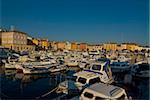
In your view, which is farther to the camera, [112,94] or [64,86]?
[64,86]

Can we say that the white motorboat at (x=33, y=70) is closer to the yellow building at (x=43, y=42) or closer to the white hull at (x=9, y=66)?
the white hull at (x=9, y=66)

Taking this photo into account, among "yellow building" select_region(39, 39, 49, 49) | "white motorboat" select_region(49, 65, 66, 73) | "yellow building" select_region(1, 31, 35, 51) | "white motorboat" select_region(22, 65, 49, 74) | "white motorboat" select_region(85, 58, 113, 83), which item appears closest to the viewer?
"white motorboat" select_region(85, 58, 113, 83)

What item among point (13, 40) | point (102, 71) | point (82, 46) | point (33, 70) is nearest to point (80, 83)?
point (102, 71)

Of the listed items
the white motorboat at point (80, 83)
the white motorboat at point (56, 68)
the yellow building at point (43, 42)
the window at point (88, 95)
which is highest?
the yellow building at point (43, 42)

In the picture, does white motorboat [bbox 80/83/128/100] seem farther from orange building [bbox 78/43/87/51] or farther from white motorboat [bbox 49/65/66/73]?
orange building [bbox 78/43/87/51]

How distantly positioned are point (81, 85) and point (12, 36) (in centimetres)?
7612

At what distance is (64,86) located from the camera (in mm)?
15320

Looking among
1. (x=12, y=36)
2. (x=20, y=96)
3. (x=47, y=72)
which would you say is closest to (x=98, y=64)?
(x=20, y=96)

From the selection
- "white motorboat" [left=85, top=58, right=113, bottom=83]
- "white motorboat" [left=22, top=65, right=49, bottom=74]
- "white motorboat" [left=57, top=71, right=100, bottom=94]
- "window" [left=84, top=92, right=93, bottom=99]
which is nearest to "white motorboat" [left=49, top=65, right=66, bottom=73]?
"white motorboat" [left=22, top=65, right=49, bottom=74]

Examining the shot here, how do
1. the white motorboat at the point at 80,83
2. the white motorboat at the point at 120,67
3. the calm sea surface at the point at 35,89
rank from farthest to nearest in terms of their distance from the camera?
the white motorboat at the point at 120,67
the calm sea surface at the point at 35,89
the white motorboat at the point at 80,83

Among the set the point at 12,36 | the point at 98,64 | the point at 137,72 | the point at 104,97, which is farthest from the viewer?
the point at 12,36

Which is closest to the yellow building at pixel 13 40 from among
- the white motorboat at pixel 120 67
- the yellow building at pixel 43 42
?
the yellow building at pixel 43 42

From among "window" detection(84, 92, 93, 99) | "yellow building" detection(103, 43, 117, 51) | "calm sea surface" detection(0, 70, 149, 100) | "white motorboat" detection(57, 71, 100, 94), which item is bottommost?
"calm sea surface" detection(0, 70, 149, 100)

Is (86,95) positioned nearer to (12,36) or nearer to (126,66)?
(126,66)
